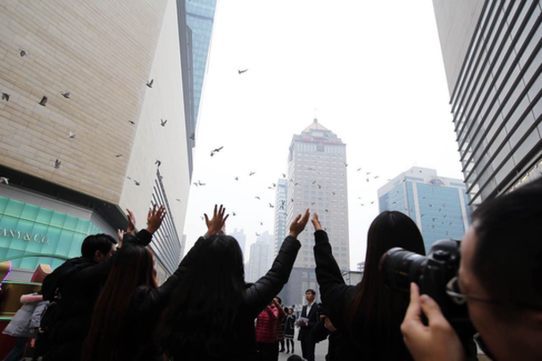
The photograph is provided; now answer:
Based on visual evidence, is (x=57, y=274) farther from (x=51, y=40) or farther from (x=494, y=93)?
(x=494, y=93)

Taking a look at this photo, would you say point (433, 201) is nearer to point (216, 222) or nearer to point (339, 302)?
point (216, 222)

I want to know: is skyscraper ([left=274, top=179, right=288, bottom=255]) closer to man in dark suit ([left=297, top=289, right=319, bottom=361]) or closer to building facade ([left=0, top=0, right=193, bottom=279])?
building facade ([left=0, top=0, right=193, bottom=279])

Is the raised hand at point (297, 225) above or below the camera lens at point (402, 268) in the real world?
above

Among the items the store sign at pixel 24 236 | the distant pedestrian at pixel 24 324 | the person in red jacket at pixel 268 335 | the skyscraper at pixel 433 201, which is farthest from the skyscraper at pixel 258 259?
the distant pedestrian at pixel 24 324

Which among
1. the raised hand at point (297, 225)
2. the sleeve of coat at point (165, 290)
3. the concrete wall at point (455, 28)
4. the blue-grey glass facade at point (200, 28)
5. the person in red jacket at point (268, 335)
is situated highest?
the blue-grey glass facade at point (200, 28)

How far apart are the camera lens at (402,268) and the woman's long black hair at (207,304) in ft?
3.62

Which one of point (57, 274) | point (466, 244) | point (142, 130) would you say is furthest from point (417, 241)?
point (142, 130)

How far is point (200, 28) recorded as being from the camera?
80688mm

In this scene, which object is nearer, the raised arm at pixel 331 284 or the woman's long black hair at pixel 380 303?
the woman's long black hair at pixel 380 303

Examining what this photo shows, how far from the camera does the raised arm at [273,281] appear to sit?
1.80 metres

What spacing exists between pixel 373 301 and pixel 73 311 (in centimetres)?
220

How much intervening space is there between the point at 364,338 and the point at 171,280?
1423 mm

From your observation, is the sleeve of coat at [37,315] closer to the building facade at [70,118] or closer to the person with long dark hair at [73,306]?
the person with long dark hair at [73,306]

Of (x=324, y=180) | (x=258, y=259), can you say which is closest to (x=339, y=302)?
(x=324, y=180)
